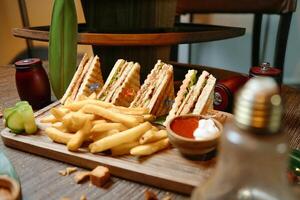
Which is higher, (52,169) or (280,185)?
(280,185)

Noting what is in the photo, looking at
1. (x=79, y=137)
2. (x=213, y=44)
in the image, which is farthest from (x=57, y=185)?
(x=213, y=44)

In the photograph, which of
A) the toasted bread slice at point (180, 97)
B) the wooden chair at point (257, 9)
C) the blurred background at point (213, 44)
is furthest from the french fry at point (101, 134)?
the blurred background at point (213, 44)

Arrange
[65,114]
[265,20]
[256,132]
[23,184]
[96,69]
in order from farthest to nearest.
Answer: [265,20]
[96,69]
[65,114]
[23,184]
[256,132]

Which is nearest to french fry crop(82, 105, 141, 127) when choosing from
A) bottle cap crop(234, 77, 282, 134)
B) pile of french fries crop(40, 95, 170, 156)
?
pile of french fries crop(40, 95, 170, 156)

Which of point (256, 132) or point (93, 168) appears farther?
point (93, 168)

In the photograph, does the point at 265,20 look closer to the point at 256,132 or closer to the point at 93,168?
the point at 93,168

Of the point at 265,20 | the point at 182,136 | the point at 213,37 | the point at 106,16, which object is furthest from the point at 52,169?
the point at 265,20
